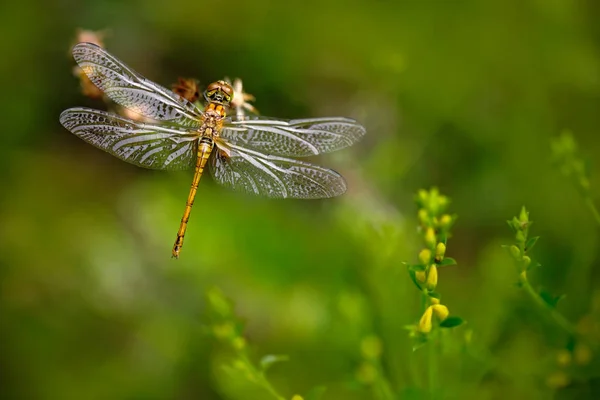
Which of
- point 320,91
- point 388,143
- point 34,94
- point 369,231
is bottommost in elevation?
point 369,231

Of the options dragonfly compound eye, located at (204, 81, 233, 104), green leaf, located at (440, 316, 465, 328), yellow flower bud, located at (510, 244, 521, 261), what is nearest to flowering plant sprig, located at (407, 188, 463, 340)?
green leaf, located at (440, 316, 465, 328)

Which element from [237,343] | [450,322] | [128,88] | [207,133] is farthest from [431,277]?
[128,88]

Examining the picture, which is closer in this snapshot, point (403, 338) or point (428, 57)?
point (403, 338)

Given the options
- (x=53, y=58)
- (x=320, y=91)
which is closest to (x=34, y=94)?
(x=53, y=58)

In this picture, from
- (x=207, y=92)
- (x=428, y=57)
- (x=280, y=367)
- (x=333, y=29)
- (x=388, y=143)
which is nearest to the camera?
(x=207, y=92)

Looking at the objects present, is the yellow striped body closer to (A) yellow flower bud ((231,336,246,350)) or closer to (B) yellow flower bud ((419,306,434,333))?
(A) yellow flower bud ((231,336,246,350))

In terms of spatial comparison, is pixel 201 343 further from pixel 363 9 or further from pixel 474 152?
pixel 363 9

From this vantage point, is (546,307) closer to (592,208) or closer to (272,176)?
(592,208)
